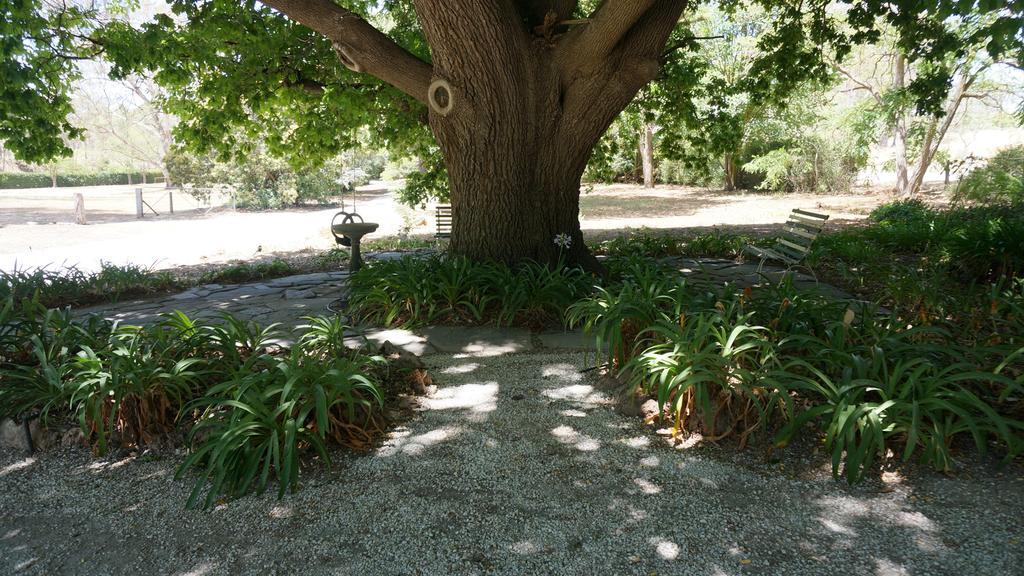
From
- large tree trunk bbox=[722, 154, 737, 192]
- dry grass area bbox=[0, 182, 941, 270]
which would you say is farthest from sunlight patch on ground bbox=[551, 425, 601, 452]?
large tree trunk bbox=[722, 154, 737, 192]

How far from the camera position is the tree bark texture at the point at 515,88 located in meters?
5.34

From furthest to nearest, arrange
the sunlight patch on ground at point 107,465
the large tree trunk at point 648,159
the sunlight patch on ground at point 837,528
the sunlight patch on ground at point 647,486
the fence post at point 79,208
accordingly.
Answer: the large tree trunk at point 648,159 < the fence post at point 79,208 < the sunlight patch on ground at point 107,465 < the sunlight patch on ground at point 647,486 < the sunlight patch on ground at point 837,528

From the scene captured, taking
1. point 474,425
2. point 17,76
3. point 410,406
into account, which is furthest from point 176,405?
point 17,76

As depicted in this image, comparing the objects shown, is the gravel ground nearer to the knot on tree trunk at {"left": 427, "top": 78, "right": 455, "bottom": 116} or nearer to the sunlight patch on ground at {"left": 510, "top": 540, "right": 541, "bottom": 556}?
the sunlight patch on ground at {"left": 510, "top": 540, "right": 541, "bottom": 556}

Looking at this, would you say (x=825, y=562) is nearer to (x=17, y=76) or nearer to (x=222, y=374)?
(x=222, y=374)

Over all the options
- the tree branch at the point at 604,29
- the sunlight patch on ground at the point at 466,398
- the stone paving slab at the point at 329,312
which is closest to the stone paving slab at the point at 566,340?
the stone paving slab at the point at 329,312

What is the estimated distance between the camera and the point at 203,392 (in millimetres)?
3369

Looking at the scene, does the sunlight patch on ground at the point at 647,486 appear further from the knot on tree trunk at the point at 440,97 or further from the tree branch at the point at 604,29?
the knot on tree trunk at the point at 440,97

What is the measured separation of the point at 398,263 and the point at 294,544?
379 cm

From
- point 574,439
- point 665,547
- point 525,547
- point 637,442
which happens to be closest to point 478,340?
point 574,439

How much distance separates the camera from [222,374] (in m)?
3.50

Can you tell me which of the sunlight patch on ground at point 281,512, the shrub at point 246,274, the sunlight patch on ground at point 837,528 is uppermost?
the shrub at point 246,274

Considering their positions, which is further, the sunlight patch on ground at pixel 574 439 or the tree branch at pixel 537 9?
the tree branch at pixel 537 9

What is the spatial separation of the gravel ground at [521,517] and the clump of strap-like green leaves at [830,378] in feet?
0.62
